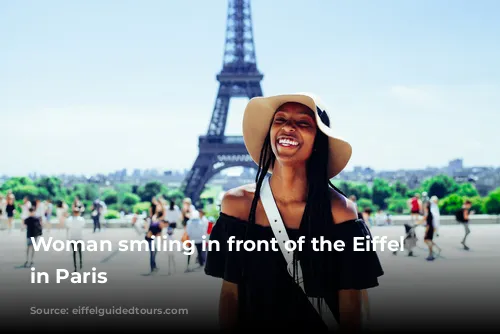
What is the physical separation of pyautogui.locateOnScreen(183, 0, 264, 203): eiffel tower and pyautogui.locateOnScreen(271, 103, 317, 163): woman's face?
3228 cm

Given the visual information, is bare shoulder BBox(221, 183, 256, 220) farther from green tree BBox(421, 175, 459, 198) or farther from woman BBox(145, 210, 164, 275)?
green tree BBox(421, 175, 459, 198)

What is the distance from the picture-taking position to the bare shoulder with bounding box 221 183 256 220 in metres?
2.27

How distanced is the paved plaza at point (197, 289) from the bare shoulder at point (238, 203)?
415 cm

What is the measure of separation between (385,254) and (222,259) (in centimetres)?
1065

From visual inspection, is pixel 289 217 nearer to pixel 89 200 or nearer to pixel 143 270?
pixel 143 270

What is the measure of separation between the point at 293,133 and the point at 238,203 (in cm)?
31

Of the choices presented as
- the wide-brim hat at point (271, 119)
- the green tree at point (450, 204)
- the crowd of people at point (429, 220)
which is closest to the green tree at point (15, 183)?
the green tree at point (450, 204)

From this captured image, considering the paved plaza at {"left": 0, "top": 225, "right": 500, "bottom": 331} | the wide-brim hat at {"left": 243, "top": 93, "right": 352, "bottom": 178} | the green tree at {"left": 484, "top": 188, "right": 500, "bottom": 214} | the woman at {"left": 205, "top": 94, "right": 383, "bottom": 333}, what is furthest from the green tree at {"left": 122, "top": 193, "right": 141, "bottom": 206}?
the woman at {"left": 205, "top": 94, "right": 383, "bottom": 333}

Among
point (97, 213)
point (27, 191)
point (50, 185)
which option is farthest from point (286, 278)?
point (50, 185)

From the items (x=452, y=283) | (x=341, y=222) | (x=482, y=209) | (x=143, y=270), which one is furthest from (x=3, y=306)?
(x=482, y=209)

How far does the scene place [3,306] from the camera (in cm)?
741

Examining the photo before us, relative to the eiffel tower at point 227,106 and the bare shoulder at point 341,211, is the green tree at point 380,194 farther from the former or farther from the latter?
the bare shoulder at point 341,211

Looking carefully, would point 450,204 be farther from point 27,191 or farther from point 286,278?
point 27,191

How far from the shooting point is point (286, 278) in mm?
2170
